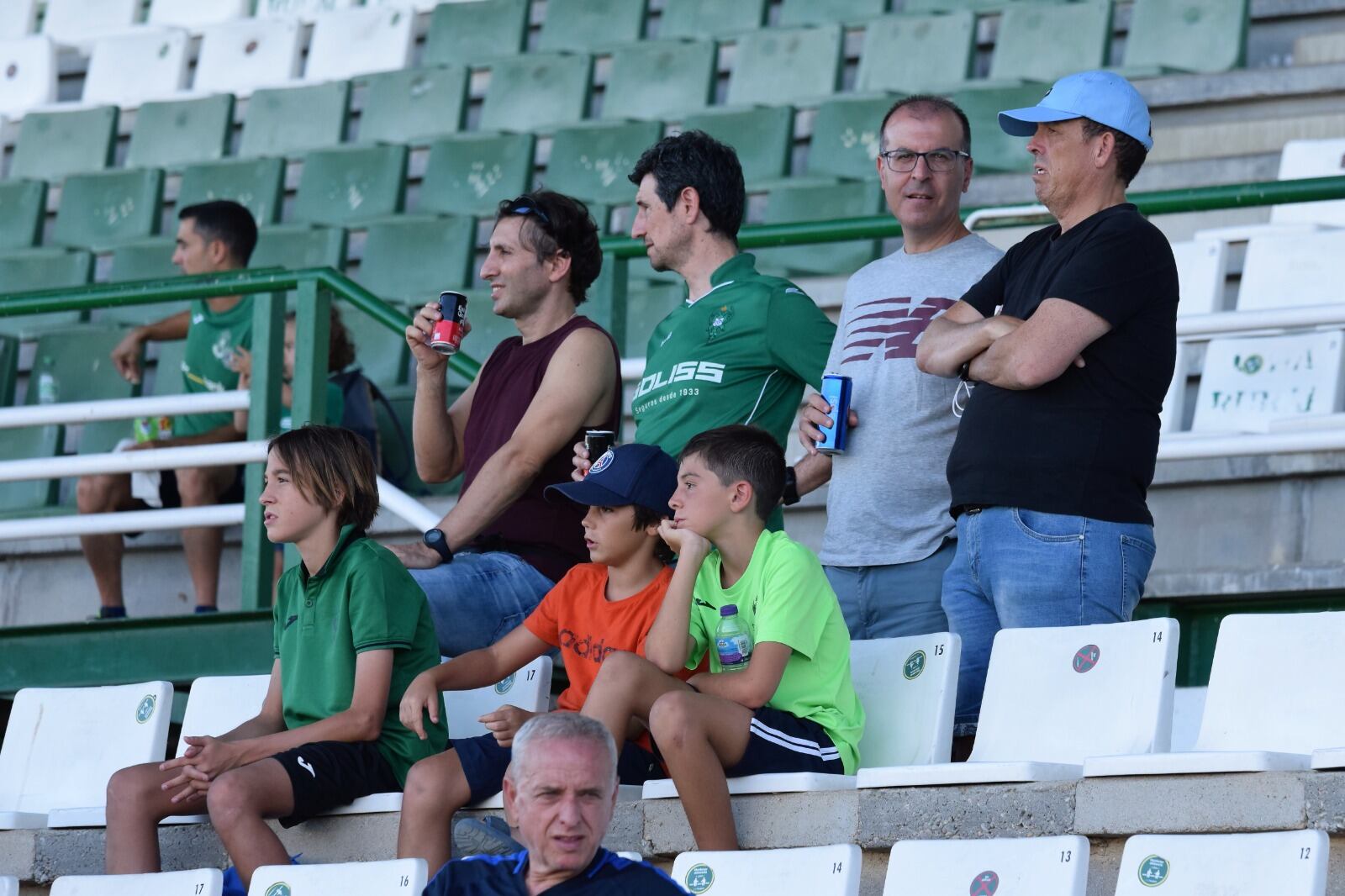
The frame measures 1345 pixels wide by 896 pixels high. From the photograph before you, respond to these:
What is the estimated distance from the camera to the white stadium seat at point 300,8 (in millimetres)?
9789

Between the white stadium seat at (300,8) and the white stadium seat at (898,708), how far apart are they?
6.74 m

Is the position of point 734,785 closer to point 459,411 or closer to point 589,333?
point 589,333

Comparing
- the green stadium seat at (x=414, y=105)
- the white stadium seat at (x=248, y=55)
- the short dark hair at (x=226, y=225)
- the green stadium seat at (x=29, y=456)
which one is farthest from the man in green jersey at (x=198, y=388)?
the white stadium seat at (x=248, y=55)

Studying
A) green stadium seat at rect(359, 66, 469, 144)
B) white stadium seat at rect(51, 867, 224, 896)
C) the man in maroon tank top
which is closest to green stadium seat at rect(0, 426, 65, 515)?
the man in maroon tank top

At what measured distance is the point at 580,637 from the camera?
12.5ft

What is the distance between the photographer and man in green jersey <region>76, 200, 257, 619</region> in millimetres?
5551

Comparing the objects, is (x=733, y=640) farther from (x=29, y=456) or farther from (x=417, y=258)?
(x=417, y=258)

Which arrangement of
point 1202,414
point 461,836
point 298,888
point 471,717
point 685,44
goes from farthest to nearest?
point 685,44, point 1202,414, point 471,717, point 461,836, point 298,888

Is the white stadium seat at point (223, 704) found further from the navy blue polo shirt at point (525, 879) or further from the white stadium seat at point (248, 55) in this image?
the white stadium seat at point (248, 55)

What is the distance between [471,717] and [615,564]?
61cm

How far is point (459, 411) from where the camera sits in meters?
4.72

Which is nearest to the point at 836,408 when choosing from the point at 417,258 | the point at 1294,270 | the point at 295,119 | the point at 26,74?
the point at 1294,270

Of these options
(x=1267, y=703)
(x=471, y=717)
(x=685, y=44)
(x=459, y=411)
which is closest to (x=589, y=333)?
(x=459, y=411)

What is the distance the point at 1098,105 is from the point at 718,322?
892 millimetres
